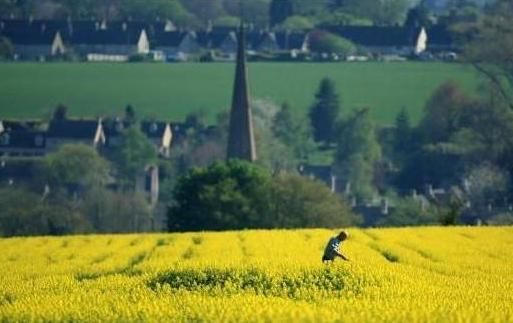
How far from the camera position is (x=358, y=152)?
389 ft

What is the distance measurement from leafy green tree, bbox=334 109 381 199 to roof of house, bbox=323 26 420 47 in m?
41.4

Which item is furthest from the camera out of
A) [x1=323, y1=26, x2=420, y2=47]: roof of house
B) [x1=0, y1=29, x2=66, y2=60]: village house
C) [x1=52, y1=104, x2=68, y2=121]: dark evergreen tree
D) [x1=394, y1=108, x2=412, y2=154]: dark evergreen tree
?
[x1=323, y1=26, x2=420, y2=47]: roof of house

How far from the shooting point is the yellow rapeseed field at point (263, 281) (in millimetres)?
17547

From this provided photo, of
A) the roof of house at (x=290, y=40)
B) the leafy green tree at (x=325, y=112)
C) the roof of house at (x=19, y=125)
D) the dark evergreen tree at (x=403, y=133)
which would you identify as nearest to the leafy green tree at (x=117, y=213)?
the roof of house at (x=19, y=125)

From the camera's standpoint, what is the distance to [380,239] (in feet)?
129

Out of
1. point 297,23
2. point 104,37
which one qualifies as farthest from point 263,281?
point 297,23

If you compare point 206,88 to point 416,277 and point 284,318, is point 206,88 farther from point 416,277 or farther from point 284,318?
point 284,318

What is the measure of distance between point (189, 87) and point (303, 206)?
56.5 metres

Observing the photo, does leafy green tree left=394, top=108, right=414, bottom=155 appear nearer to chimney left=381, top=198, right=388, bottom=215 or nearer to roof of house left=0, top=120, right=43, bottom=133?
chimney left=381, top=198, right=388, bottom=215

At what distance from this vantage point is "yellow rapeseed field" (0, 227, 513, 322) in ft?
57.6

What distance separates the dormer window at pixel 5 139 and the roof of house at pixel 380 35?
52.2 metres

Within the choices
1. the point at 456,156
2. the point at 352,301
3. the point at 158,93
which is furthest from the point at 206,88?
the point at 352,301

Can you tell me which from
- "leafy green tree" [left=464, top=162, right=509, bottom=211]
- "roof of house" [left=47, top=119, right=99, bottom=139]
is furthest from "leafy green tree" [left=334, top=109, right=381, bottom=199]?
"leafy green tree" [left=464, top=162, right=509, bottom=211]

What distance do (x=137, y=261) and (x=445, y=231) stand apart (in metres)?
12.9
